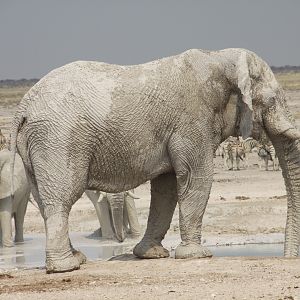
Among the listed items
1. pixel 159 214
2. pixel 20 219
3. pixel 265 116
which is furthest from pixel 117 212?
pixel 265 116

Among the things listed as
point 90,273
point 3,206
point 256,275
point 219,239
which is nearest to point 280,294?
point 256,275

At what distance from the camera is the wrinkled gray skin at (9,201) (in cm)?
1762

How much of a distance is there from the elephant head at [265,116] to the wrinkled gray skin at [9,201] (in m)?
6.98

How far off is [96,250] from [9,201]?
1993 mm

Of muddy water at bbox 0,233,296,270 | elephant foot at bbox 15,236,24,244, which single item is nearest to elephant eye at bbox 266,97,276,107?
muddy water at bbox 0,233,296,270

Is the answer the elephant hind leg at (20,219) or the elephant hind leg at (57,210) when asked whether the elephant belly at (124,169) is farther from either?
the elephant hind leg at (20,219)

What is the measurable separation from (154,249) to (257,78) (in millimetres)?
1834

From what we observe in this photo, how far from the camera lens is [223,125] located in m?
10.9

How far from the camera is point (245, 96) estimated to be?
10688mm

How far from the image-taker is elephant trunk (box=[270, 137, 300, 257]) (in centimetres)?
1100

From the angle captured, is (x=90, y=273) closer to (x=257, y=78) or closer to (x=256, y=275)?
(x=256, y=275)

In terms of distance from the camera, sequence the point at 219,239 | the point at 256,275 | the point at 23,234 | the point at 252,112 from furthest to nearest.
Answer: the point at 23,234 → the point at 219,239 → the point at 252,112 → the point at 256,275

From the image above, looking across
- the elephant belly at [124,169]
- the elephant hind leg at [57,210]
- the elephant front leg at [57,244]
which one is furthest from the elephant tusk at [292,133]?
the elephant front leg at [57,244]

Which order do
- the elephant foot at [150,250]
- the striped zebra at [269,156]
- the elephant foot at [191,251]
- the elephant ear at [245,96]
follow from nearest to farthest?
the elephant ear at [245,96] → the elephant foot at [191,251] → the elephant foot at [150,250] → the striped zebra at [269,156]
